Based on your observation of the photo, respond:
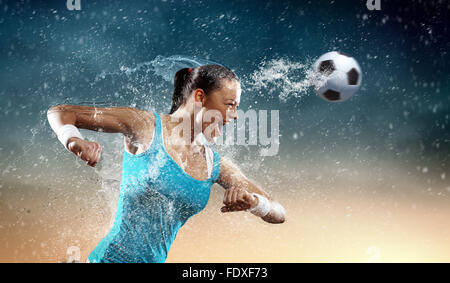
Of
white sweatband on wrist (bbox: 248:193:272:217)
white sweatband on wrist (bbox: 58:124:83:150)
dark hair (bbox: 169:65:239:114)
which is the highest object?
dark hair (bbox: 169:65:239:114)

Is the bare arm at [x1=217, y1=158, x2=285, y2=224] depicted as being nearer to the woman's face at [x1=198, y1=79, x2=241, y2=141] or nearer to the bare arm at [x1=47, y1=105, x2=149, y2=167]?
the woman's face at [x1=198, y1=79, x2=241, y2=141]

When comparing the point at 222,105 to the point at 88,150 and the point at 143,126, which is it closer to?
the point at 143,126

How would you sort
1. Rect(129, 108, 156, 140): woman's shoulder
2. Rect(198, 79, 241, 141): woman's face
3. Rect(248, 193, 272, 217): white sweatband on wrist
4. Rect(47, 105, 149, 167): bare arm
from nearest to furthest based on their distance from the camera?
Rect(47, 105, 149, 167): bare arm
Rect(129, 108, 156, 140): woman's shoulder
Rect(198, 79, 241, 141): woman's face
Rect(248, 193, 272, 217): white sweatband on wrist

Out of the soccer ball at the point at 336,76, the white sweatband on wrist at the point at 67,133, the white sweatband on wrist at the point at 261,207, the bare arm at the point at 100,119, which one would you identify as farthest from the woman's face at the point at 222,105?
the soccer ball at the point at 336,76

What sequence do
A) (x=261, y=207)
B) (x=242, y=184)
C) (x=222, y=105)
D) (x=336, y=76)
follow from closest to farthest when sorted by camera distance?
(x=222, y=105) → (x=261, y=207) → (x=242, y=184) → (x=336, y=76)

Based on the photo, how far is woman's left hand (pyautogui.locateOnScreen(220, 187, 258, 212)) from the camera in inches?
115

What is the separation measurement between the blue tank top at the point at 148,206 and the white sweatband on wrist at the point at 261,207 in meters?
0.65

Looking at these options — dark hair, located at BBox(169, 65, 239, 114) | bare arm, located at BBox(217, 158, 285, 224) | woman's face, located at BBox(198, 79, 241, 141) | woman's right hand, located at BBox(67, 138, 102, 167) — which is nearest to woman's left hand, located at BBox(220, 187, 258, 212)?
bare arm, located at BBox(217, 158, 285, 224)

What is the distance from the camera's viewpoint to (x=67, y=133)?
8.87 feet

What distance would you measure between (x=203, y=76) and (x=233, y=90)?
292mm

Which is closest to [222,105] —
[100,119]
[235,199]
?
[235,199]

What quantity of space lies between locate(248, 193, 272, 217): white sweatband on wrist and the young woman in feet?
0.10

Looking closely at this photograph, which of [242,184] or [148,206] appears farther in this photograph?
[242,184]

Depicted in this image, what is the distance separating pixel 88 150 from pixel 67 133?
1.20 ft
